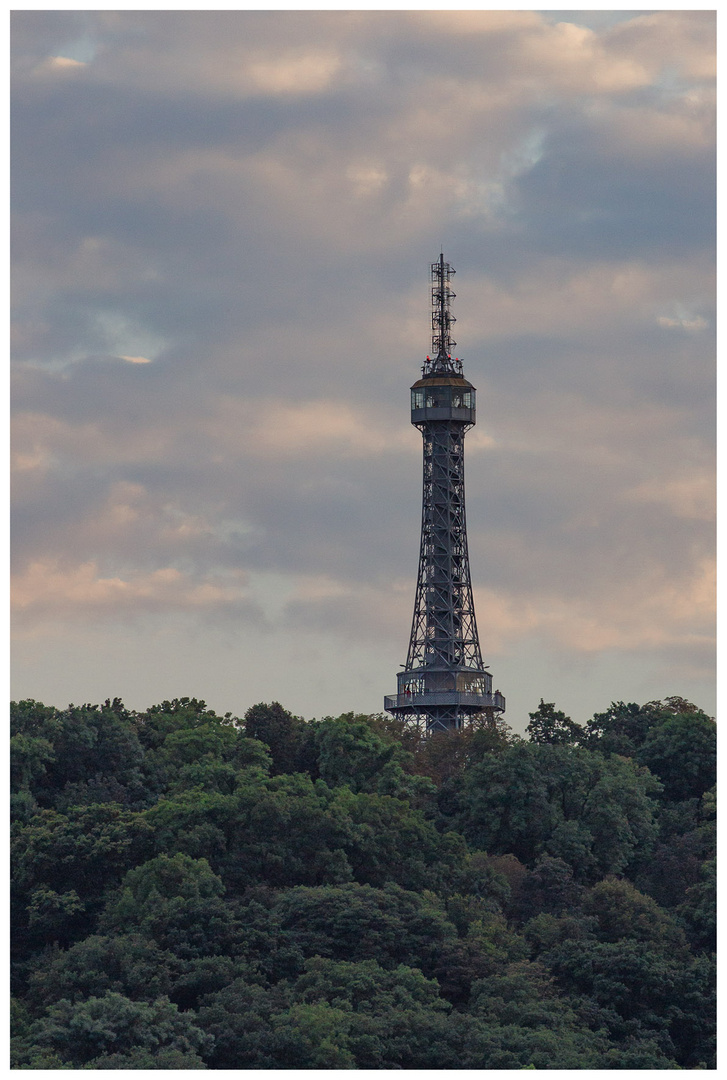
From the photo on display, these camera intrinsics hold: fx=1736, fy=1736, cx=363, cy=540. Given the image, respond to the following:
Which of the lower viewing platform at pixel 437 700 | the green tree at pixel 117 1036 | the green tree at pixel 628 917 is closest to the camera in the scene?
the green tree at pixel 117 1036

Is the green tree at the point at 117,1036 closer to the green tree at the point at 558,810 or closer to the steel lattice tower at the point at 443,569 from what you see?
the green tree at the point at 558,810

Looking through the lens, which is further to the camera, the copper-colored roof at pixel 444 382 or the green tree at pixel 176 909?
the copper-colored roof at pixel 444 382

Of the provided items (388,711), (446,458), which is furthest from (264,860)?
(446,458)

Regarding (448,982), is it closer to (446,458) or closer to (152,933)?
(152,933)

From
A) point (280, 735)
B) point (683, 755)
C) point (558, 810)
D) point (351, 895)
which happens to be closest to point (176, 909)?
Result: point (351, 895)

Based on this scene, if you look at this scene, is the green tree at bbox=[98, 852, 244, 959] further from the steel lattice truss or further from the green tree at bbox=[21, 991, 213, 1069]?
the steel lattice truss

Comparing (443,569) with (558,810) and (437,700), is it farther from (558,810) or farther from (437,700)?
(558,810)

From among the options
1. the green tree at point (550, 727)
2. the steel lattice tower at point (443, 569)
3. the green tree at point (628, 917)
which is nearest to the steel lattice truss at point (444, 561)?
the steel lattice tower at point (443, 569)

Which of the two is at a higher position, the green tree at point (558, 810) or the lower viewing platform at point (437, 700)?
the lower viewing platform at point (437, 700)
